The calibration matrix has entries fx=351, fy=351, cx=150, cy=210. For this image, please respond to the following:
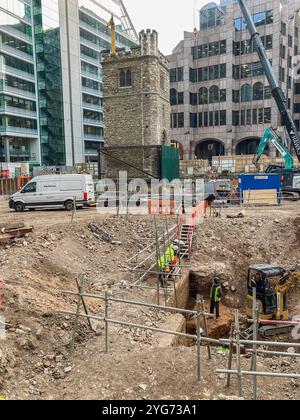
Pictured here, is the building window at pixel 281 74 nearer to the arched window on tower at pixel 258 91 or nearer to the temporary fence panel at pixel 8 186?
the arched window on tower at pixel 258 91

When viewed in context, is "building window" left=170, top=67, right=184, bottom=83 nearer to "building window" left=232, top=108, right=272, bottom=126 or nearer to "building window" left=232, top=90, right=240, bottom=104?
"building window" left=232, top=90, right=240, bottom=104

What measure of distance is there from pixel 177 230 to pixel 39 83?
50.8 meters

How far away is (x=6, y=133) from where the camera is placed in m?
52.4

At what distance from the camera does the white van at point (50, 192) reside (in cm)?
2272

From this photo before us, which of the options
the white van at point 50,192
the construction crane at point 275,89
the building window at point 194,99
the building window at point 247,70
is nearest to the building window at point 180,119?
the building window at point 194,99

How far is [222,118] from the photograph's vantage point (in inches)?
2288

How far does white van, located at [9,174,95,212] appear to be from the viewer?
22.7 metres

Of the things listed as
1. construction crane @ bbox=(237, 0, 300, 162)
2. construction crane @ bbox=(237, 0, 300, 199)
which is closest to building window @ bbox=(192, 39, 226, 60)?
construction crane @ bbox=(237, 0, 300, 199)

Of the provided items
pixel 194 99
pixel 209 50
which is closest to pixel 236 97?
pixel 194 99

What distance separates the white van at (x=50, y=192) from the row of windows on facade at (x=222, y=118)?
134 feet

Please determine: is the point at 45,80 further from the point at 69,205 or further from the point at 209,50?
the point at 69,205

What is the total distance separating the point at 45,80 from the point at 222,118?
30.5 metres

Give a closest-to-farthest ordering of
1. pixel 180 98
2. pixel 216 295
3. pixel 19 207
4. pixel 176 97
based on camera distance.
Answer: pixel 216 295 < pixel 19 207 < pixel 180 98 < pixel 176 97

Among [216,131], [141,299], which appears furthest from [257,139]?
[141,299]
